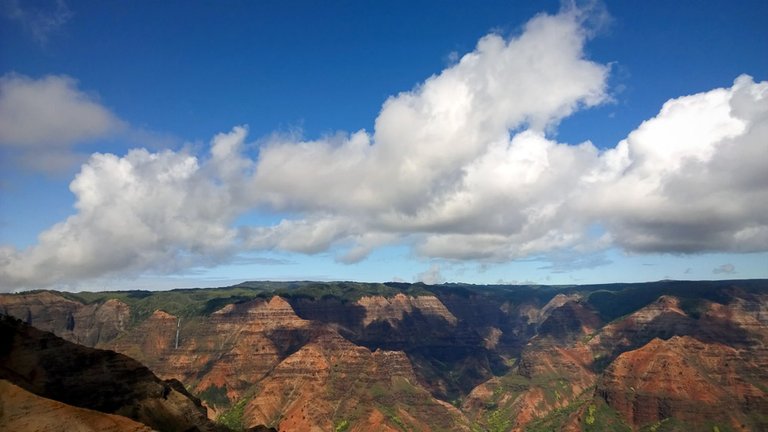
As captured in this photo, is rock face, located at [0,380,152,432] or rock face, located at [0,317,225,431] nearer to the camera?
rock face, located at [0,380,152,432]

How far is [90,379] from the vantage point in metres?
130

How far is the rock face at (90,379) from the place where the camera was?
123 meters

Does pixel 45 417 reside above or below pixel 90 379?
below

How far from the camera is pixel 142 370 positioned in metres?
141

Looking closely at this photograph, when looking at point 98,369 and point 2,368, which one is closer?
point 2,368

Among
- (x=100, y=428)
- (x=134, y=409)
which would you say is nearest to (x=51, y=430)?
(x=100, y=428)

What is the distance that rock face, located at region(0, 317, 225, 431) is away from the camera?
122938 mm

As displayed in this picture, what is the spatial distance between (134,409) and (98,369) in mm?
14182

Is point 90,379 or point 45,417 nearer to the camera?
point 45,417

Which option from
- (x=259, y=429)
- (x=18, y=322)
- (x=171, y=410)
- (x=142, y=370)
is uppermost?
(x=18, y=322)

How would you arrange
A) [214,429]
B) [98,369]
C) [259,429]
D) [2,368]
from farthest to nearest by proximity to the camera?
[259,429] → [214,429] → [98,369] → [2,368]

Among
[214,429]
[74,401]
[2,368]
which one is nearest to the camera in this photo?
[2,368]

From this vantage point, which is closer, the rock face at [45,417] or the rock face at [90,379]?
the rock face at [45,417]

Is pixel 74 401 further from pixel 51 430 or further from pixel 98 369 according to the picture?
pixel 51 430
